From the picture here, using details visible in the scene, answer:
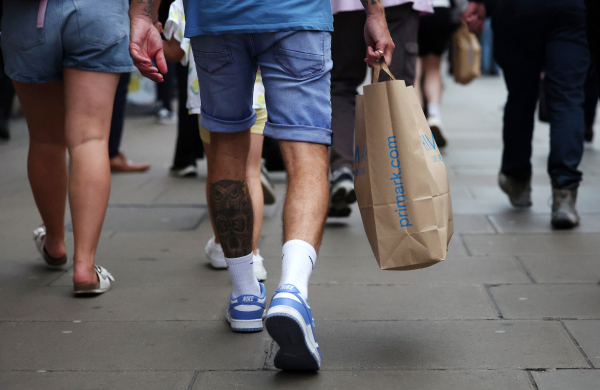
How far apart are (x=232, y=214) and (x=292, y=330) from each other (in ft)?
1.95

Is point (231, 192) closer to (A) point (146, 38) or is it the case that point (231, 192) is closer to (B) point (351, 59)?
(A) point (146, 38)

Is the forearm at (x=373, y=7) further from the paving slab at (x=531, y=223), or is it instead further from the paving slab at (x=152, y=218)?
the paving slab at (x=152, y=218)

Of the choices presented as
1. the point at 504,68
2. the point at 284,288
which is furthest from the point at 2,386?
the point at 504,68

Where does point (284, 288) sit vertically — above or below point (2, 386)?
above

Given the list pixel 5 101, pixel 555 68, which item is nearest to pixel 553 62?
pixel 555 68

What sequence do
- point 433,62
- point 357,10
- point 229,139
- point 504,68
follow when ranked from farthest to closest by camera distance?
point 433,62 < point 504,68 < point 357,10 < point 229,139

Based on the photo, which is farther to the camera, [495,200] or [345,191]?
[495,200]

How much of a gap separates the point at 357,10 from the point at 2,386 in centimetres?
264

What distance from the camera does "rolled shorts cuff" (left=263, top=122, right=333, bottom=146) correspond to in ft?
7.28

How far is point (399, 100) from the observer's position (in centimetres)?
228

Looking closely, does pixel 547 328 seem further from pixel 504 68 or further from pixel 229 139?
pixel 504 68

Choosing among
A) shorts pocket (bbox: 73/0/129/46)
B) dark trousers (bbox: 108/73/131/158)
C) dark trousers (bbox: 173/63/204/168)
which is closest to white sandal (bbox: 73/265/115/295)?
shorts pocket (bbox: 73/0/129/46)

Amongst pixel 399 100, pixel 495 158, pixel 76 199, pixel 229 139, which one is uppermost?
pixel 399 100

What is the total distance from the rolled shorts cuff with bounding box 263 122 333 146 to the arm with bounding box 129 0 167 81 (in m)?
0.46
